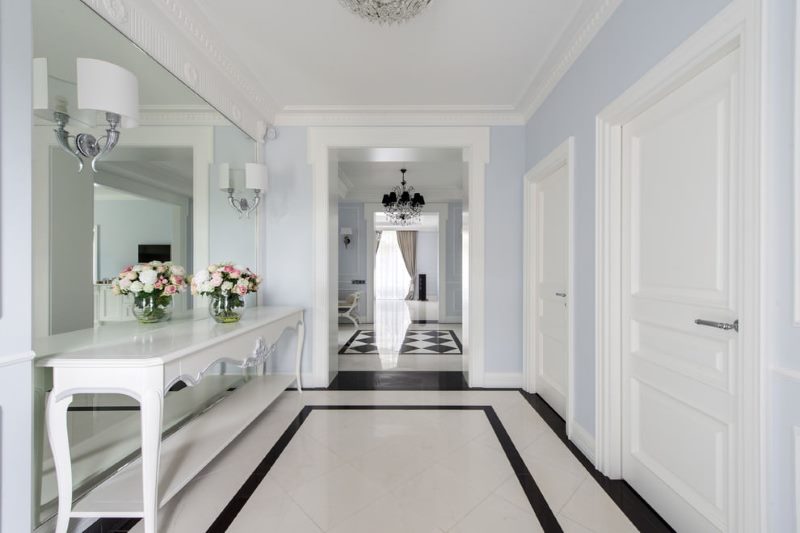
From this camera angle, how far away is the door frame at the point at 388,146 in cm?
358

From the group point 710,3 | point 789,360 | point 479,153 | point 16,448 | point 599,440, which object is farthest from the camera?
point 479,153

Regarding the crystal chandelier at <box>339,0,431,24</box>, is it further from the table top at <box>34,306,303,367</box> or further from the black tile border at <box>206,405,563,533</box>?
the black tile border at <box>206,405,563,533</box>

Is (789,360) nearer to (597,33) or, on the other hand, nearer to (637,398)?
(637,398)

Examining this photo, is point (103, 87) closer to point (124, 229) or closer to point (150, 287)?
point (124, 229)

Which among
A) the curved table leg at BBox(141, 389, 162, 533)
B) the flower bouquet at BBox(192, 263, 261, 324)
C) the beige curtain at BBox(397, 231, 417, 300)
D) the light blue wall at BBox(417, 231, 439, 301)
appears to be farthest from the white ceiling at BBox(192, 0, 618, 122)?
the light blue wall at BBox(417, 231, 439, 301)

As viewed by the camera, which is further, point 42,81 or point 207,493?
point 207,493

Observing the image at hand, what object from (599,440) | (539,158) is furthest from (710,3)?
(599,440)

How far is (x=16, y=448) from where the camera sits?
122 centimetres

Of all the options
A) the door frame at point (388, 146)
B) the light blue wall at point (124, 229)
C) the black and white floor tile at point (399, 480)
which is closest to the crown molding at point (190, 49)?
the door frame at point (388, 146)

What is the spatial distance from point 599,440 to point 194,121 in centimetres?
324

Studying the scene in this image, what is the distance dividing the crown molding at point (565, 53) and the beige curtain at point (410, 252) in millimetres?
10374

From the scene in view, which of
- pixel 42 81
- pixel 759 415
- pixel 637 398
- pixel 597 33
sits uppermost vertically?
pixel 597 33

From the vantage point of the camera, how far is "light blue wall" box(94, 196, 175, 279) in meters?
1.71

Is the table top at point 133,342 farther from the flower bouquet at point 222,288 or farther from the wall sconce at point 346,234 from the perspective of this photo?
the wall sconce at point 346,234
